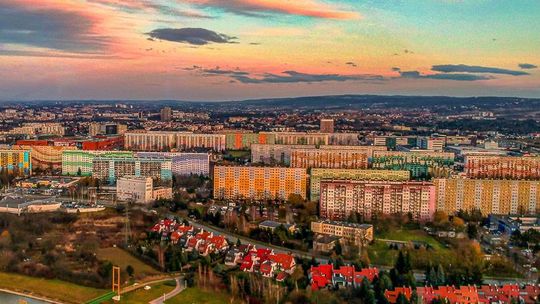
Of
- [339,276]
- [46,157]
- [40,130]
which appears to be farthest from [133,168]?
[40,130]

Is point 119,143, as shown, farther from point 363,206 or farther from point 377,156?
point 363,206

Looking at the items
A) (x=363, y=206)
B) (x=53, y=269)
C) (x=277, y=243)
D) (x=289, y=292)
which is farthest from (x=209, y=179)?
(x=289, y=292)

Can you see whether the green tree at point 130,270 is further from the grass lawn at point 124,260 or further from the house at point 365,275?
the house at point 365,275

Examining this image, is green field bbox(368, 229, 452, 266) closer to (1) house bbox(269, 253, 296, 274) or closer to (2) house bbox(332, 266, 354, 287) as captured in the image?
(2) house bbox(332, 266, 354, 287)

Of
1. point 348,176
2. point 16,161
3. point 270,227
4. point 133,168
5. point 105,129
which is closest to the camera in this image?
point 270,227

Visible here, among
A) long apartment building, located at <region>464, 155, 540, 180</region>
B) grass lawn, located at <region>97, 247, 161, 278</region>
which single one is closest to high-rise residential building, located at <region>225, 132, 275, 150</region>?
long apartment building, located at <region>464, 155, 540, 180</region>

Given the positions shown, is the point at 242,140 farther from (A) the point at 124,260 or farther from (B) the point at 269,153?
(A) the point at 124,260

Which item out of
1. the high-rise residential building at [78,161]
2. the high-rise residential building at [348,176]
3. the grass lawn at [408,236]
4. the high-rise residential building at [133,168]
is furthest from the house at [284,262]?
the high-rise residential building at [78,161]
